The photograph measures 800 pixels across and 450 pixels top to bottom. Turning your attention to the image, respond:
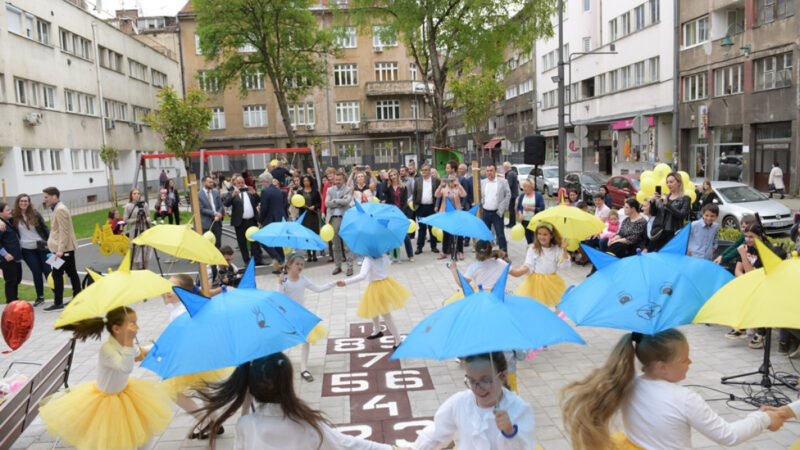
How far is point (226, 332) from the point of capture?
11.8 feet

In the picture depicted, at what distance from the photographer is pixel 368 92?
56906 mm

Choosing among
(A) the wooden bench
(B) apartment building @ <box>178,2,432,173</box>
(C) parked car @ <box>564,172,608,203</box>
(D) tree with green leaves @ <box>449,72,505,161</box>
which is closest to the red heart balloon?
(A) the wooden bench

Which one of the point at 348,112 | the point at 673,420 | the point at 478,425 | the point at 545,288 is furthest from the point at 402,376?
the point at 348,112

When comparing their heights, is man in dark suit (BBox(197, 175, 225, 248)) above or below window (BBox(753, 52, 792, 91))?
below

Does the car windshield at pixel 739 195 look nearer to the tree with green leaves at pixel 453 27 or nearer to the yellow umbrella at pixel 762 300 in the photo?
the tree with green leaves at pixel 453 27

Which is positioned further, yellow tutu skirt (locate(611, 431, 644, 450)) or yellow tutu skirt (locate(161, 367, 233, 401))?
yellow tutu skirt (locate(161, 367, 233, 401))

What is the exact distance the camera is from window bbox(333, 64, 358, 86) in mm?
57281

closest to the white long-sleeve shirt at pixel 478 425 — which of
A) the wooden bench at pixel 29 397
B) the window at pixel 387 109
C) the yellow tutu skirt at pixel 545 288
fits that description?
the wooden bench at pixel 29 397

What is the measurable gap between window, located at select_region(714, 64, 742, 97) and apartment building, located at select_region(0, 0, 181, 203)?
37.0 metres

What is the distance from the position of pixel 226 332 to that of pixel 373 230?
14.7 ft

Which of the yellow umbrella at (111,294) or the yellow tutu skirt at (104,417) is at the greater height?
the yellow umbrella at (111,294)

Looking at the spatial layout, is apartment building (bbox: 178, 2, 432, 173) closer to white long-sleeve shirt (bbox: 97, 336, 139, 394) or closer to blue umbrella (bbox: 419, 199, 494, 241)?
blue umbrella (bbox: 419, 199, 494, 241)

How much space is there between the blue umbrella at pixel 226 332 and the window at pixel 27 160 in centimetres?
3464

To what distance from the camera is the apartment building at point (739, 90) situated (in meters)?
28.8
